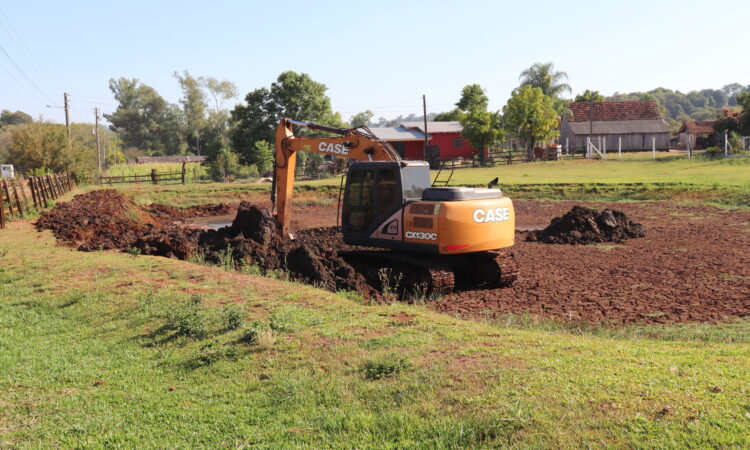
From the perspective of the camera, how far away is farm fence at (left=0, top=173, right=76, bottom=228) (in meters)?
22.3

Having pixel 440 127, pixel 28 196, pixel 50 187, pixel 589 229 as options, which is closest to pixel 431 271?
pixel 589 229

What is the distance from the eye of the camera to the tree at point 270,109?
63250 mm

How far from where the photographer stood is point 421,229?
12.6 meters

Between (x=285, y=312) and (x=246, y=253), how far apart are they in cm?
613

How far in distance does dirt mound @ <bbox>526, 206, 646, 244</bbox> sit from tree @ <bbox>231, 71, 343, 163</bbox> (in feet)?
149

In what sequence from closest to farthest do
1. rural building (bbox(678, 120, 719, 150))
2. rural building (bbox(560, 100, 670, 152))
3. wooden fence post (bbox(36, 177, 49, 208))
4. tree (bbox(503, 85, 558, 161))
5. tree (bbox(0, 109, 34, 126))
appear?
wooden fence post (bbox(36, 177, 49, 208)), tree (bbox(503, 85, 558, 161)), rural building (bbox(560, 100, 670, 152)), rural building (bbox(678, 120, 719, 150)), tree (bbox(0, 109, 34, 126))

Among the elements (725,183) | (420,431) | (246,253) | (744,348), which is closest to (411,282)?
(246,253)

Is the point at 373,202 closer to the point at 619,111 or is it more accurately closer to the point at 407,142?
the point at 407,142

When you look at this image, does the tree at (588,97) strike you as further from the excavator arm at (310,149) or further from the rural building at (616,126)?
the excavator arm at (310,149)

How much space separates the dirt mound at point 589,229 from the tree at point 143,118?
11027cm

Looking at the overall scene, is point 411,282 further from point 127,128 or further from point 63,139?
point 127,128

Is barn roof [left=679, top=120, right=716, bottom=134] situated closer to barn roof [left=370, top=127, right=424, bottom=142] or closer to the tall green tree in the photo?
barn roof [left=370, top=127, right=424, bottom=142]

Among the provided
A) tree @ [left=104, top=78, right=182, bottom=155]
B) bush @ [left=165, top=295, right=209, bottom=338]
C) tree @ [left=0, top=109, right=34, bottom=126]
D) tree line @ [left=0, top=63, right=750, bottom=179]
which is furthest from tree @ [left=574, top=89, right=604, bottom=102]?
tree @ [left=0, top=109, right=34, bottom=126]

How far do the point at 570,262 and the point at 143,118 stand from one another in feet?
399
